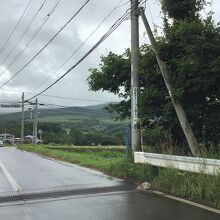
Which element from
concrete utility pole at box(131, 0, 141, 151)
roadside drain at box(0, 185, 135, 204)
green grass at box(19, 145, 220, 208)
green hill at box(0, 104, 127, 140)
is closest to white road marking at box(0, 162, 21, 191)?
roadside drain at box(0, 185, 135, 204)

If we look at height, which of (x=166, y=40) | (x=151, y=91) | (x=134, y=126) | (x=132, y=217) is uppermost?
(x=166, y=40)

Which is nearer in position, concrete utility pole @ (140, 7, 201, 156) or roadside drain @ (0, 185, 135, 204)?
roadside drain @ (0, 185, 135, 204)

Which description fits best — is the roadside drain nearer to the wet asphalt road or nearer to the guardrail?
the wet asphalt road

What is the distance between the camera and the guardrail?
975 centimetres

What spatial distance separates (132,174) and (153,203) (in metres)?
3.95

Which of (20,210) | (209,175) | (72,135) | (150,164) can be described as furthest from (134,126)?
(72,135)

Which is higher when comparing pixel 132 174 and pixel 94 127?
pixel 94 127

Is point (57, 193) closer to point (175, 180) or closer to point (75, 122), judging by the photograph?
point (175, 180)

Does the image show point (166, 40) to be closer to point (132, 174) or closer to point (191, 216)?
point (132, 174)

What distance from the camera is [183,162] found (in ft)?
35.5

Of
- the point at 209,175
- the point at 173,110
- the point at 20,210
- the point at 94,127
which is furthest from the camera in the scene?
the point at 94,127

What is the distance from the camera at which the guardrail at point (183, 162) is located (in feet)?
32.0

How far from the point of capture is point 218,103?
13.2 meters

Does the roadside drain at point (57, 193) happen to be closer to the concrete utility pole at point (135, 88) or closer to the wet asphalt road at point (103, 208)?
the wet asphalt road at point (103, 208)
